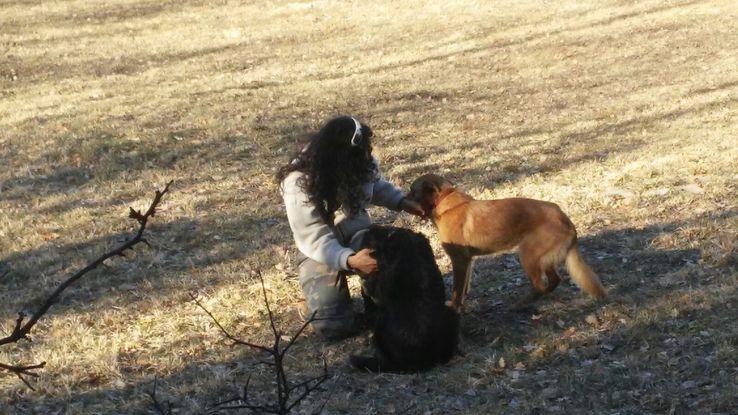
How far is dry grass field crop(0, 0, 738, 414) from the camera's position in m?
4.77

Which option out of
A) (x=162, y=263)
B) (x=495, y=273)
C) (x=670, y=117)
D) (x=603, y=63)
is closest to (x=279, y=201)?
(x=162, y=263)

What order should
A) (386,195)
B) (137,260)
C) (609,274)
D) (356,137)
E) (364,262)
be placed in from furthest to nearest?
1. (137,260)
2. (609,274)
3. (386,195)
4. (356,137)
5. (364,262)

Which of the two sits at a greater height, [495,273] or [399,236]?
[399,236]

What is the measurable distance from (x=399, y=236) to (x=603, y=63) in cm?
1231

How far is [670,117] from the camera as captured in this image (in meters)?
11.4

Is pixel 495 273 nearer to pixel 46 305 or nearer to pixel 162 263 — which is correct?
pixel 162 263

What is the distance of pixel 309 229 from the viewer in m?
5.24

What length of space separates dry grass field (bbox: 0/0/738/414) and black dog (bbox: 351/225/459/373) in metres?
0.12

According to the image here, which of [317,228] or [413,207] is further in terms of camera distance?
[413,207]

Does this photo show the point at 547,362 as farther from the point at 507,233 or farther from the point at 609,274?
the point at 609,274

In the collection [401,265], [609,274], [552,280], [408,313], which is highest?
[401,265]

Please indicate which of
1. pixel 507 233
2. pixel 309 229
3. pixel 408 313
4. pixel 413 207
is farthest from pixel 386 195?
pixel 408 313

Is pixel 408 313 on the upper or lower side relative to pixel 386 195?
lower

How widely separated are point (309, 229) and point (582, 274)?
177 centimetres
